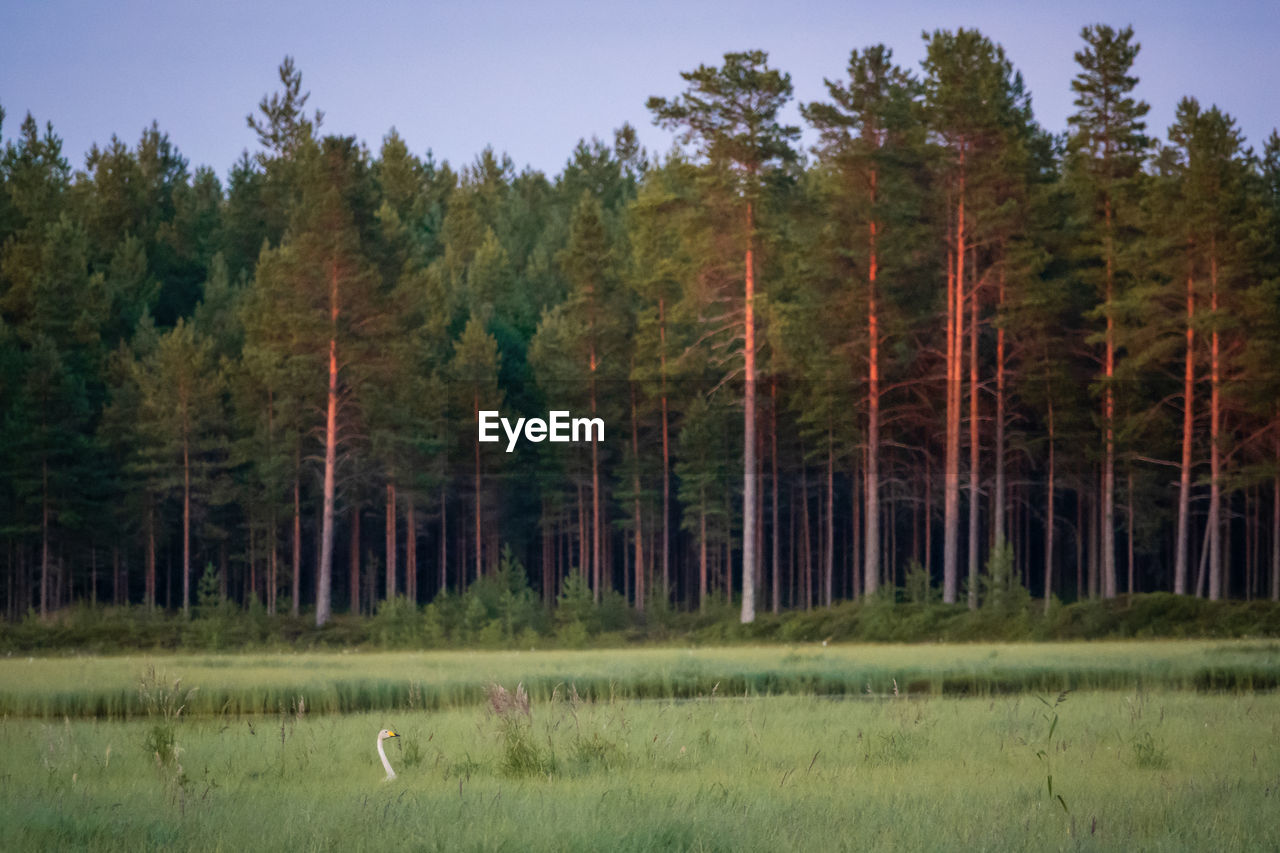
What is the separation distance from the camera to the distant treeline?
44.0 metres

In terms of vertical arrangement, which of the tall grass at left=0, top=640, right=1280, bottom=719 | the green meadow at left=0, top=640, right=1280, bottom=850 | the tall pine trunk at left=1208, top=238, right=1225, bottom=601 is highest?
the tall pine trunk at left=1208, top=238, right=1225, bottom=601

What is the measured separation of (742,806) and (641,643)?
98.8ft

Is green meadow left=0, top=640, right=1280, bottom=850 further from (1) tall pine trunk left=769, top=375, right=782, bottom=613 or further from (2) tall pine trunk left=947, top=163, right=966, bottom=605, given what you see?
(1) tall pine trunk left=769, top=375, right=782, bottom=613

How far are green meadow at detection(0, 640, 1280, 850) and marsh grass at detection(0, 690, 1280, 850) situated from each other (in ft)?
0.14

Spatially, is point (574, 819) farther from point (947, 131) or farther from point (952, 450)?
point (947, 131)

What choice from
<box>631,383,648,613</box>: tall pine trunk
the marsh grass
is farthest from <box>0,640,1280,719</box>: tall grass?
<box>631,383,648,613</box>: tall pine trunk

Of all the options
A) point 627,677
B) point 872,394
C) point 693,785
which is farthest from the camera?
point 872,394

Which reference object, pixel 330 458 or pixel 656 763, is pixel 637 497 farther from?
pixel 656 763

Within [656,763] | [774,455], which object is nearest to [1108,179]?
[774,455]

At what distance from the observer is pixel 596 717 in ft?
46.4

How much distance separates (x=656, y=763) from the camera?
12859 mm

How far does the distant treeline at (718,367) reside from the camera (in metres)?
44.0

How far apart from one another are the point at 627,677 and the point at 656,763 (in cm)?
1016

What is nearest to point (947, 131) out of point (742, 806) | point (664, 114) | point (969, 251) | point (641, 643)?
point (969, 251)
